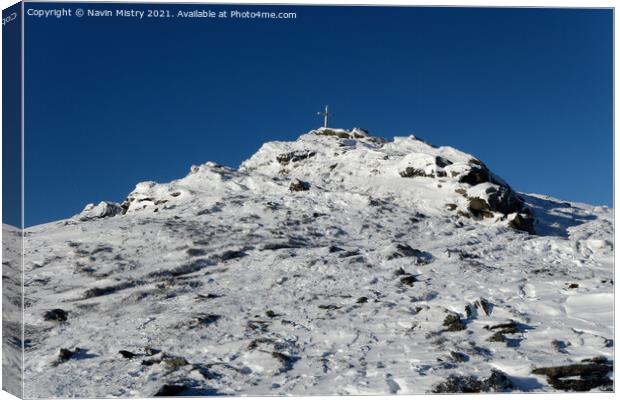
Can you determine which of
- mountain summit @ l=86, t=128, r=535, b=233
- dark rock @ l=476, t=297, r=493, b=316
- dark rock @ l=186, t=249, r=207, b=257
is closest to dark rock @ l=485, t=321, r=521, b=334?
dark rock @ l=476, t=297, r=493, b=316

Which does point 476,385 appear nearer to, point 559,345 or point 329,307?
point 559,345

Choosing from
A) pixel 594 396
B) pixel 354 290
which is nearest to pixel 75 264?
pixel 354 290

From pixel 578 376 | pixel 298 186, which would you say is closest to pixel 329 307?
pixel 578 376

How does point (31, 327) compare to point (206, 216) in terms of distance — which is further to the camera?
point (206, 216)

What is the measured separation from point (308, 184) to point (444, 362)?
2183cm

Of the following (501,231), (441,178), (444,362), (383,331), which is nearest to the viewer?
(444,362)

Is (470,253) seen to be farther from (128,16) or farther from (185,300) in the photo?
(128,16)

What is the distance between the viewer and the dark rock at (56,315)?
16.6 m

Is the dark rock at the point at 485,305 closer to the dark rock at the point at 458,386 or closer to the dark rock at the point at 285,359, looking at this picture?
the dark rock at the point at 458,386

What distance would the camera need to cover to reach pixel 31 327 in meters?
15.7

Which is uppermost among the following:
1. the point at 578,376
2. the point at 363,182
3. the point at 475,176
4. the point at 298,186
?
the point at 475,176

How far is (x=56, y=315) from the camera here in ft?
55.1

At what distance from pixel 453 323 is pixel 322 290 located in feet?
15.5

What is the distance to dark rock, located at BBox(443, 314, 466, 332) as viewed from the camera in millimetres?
14945
